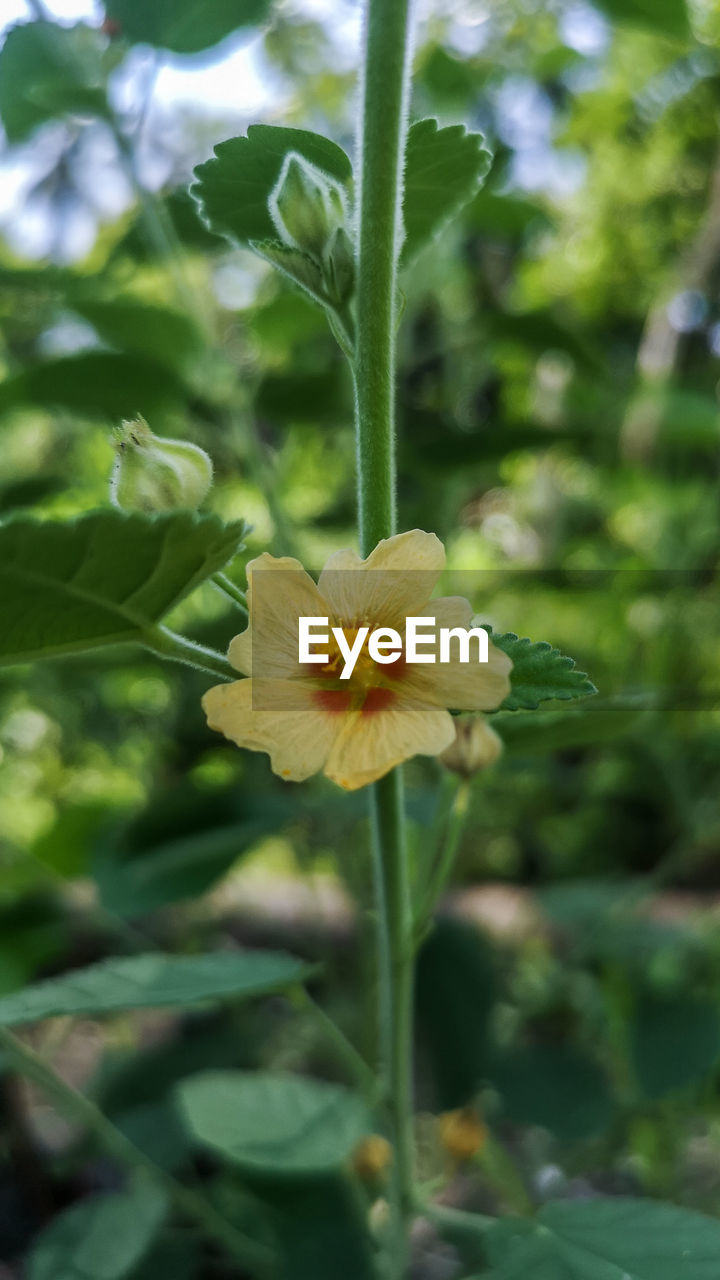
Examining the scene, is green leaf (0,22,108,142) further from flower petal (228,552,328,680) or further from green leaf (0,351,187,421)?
flower petal (228,552,328,680)

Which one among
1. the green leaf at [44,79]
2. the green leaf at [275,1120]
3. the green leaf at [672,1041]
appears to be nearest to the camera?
the green leaf at [275,1120]

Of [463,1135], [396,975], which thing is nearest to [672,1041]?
[463,1135]

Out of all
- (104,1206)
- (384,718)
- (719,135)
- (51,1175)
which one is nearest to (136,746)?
(51,1175)

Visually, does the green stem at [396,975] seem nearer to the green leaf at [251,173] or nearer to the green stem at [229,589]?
the green stem at [229,589]

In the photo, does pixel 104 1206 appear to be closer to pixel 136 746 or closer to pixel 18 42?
pixel 136 746

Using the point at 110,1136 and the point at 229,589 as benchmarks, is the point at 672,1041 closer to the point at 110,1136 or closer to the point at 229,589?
the point at 110,1136

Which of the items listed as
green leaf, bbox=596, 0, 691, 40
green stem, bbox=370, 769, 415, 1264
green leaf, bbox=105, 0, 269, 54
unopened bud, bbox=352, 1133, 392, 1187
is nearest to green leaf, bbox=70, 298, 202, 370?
green leaf, bbox=105, 0, 269, 54

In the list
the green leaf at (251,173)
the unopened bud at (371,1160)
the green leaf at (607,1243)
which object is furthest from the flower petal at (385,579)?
the unopened bud at (371,1160)
